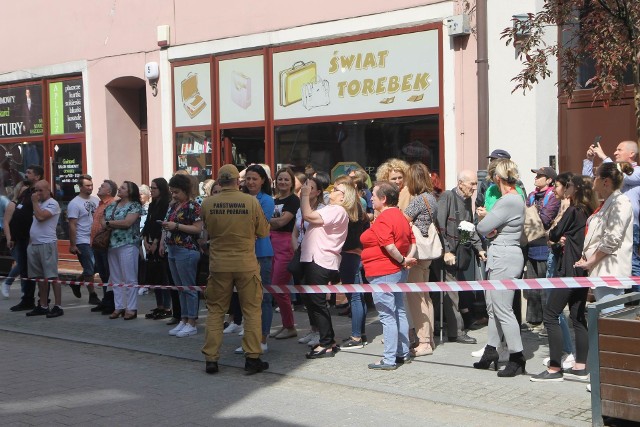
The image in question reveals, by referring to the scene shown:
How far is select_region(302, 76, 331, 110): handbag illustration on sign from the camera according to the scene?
45.5 feet

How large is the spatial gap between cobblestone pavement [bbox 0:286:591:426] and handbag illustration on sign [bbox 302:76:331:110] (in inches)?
192

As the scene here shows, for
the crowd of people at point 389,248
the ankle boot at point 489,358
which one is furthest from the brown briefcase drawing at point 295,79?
the ankle boot at point 489,358

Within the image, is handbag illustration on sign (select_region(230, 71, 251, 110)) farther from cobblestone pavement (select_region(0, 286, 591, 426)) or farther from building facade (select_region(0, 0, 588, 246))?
cobblestone pavement (select_region(0, 286, 591, 426))

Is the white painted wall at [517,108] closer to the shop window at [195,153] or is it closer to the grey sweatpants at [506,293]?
the grey sweatpants at [506,293]

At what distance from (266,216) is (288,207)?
15.9 inches

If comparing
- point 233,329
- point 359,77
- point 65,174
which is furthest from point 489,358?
point 65,174

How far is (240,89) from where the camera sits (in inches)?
601

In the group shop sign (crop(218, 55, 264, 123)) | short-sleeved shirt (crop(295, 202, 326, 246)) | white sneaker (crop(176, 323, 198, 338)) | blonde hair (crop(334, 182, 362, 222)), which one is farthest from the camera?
shop sign (crop(218, 55, 264, 123))

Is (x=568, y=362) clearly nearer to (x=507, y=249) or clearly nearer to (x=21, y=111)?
(x=507, y=249)

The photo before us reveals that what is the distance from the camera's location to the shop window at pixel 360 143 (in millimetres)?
12641

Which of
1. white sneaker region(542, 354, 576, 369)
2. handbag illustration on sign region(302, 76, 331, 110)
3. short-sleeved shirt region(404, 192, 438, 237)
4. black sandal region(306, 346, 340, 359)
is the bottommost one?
black sandal region(306, 346, 340, 359)

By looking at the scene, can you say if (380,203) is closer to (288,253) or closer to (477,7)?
(288,253)

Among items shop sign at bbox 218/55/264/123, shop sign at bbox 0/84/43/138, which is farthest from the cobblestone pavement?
shop sign at bbox 0/84/43/138

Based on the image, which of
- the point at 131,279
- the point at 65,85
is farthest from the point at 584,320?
the point at 65,85
